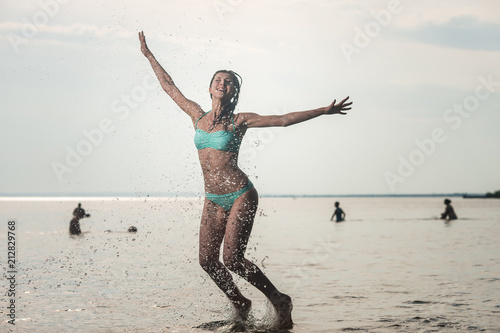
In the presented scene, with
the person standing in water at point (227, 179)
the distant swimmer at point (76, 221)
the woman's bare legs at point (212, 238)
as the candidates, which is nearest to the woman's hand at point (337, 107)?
the person standing in water at point (227, 179)

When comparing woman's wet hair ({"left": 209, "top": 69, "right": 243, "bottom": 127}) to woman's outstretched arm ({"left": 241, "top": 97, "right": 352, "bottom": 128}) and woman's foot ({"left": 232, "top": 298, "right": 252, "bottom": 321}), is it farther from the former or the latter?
woman's foot ({"left": 232, "top": 298, "right": 252, "bottom": 321})

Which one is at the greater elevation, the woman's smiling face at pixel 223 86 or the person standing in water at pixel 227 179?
the woman's smiling face at pixel 223 86

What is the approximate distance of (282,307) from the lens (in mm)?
7668

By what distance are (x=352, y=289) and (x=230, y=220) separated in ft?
16.6

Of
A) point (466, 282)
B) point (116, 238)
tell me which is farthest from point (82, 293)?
point (116, 238)

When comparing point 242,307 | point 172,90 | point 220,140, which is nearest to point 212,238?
point 242,307

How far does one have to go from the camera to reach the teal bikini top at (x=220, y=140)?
7176mm

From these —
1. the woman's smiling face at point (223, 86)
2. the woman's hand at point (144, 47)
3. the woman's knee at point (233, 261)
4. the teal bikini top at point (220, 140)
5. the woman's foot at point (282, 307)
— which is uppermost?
the woman's hand at point (144, 47)

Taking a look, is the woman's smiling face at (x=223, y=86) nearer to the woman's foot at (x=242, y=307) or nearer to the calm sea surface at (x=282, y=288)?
the woman's foot at (x=242, y=307)

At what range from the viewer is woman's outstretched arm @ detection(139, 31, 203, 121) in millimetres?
7582

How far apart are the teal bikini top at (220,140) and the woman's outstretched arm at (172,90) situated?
1.16 feet

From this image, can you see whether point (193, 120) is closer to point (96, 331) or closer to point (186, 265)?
point (96, 331)

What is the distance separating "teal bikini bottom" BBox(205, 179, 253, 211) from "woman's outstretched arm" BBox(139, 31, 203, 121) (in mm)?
984

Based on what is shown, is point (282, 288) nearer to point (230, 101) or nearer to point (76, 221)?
point (230, 101)
